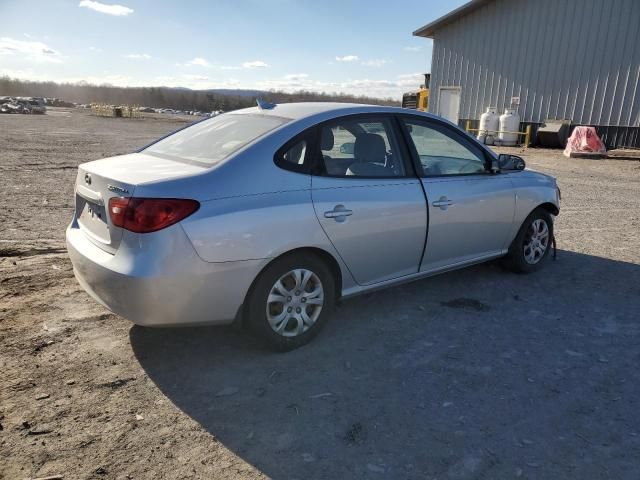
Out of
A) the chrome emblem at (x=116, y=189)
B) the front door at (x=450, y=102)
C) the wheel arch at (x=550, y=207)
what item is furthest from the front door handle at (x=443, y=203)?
the front door at (x=450, y=102)

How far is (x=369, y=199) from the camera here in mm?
3666

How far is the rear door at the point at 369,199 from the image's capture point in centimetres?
351

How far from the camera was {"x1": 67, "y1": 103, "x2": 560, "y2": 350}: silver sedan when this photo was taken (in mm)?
2928

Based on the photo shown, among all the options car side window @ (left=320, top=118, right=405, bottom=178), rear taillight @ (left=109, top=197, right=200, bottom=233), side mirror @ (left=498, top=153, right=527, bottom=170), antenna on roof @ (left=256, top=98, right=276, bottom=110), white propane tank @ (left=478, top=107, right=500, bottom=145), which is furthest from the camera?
white propane tank @ (left=478, top=107, right=500, bottom=145)

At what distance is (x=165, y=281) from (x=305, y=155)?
1256 mm

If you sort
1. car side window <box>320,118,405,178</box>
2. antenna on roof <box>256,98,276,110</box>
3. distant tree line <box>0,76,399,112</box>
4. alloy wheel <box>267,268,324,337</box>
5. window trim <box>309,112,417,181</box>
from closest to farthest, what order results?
alloy wheel <box>267,268,324,337</box> < window trim <box>309,112,417,181</box> < car side window <box>320,118,405,178</box> < antenna on roof <box>256,98,276,110</box> < distant tree line <box>0,76,399,112</box>

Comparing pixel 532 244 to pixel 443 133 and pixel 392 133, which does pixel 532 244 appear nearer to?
pixel 443 133

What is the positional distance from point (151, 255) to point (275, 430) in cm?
117

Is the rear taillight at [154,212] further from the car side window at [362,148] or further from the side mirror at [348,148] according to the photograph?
the side mirror at [348,148]

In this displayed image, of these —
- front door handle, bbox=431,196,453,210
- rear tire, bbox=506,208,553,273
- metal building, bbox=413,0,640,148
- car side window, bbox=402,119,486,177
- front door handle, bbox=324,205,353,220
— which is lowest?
rear tire, bbox=506,208,553,273

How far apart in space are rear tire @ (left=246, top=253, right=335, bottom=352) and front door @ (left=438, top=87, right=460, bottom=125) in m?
22.3

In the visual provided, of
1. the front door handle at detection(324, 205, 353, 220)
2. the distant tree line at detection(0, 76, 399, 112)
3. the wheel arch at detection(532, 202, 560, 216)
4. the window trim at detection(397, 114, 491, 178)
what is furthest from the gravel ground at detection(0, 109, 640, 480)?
the distant tree line at detection(0, 76, 399, 112)

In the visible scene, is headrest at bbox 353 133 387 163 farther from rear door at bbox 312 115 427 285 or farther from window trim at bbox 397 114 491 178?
window trim at bbox 397 114 491 178

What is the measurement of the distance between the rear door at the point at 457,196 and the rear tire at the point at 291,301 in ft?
3.54
